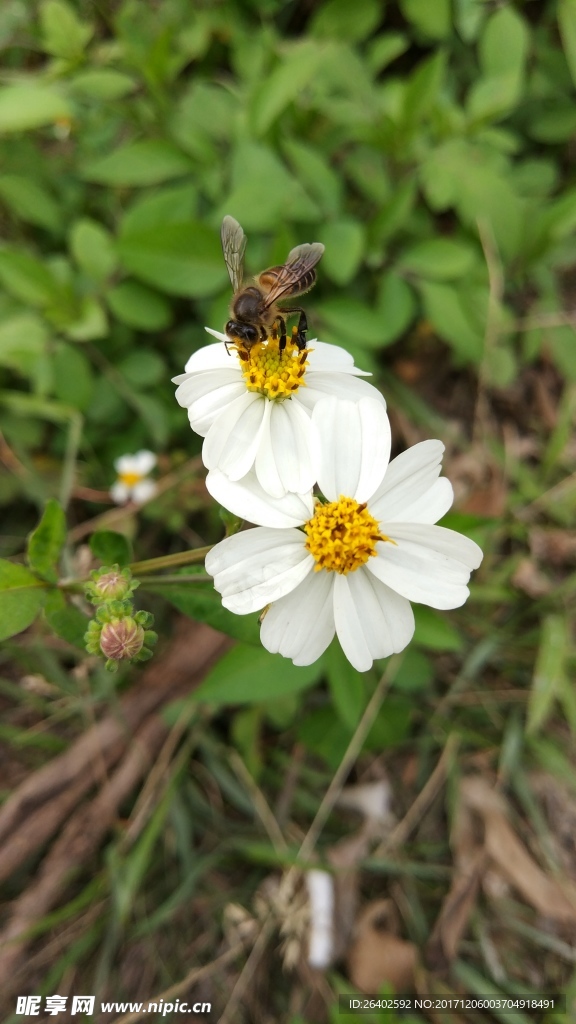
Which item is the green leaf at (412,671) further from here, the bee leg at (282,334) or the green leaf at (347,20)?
the green leaf at (347,20)

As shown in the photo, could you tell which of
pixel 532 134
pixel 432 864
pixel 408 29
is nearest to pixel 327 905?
pixel 432 864

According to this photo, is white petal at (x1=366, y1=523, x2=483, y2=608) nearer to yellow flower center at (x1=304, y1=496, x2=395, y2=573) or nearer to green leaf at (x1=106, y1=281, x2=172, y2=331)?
yellow flower center at (x1=304, y1=496, x2=395, y2=573)

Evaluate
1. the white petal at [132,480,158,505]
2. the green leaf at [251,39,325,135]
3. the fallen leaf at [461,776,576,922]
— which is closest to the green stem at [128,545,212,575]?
the white petal at [132,480,158,505]

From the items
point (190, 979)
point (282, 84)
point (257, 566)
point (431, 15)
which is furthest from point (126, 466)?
point (431, 15)

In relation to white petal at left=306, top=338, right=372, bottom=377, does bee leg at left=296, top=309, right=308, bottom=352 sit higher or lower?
higher

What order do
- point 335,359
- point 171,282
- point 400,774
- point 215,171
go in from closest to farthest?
point 335,359 → point 171,282 → point 215,171 → point 400,774

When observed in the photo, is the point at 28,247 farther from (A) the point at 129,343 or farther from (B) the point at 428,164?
(B) the point at 428,164

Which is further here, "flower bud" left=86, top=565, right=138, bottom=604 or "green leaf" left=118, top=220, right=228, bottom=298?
"green leaf" left=118, top=220, right=228, bottom=298

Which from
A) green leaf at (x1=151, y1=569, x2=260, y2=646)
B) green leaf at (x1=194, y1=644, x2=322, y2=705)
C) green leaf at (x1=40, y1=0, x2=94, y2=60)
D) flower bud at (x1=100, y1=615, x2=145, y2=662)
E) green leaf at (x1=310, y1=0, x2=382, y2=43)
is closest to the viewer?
flower bud at (x1=100, y1=615, x2=145, y2=662)
